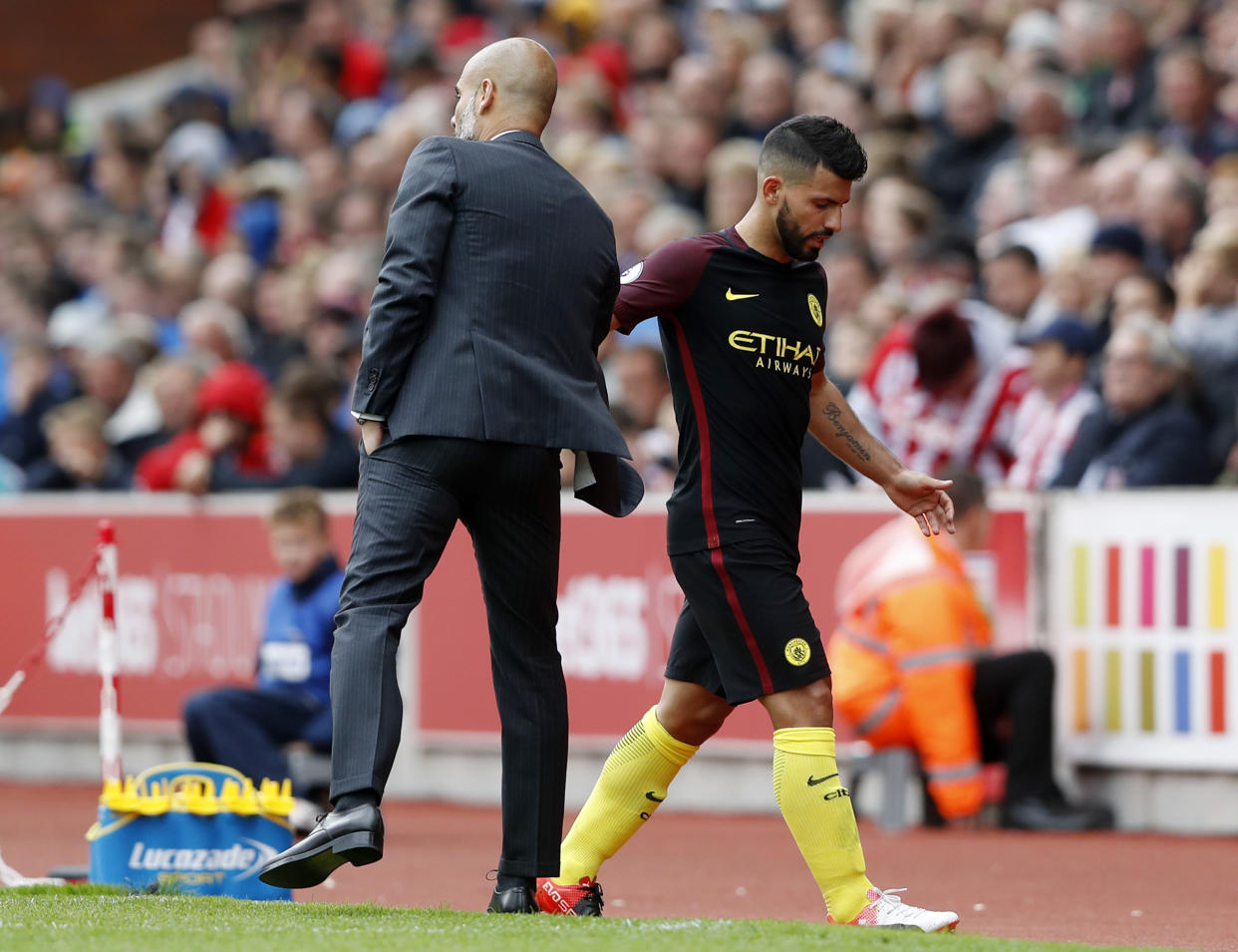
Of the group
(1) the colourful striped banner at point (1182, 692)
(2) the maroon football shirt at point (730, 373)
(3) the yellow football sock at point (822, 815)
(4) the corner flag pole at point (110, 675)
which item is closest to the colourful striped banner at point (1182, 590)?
(1) the colourful striped banner at point (1182, 692)

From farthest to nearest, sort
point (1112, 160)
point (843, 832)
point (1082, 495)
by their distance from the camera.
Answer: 1. point (1112, 160)
2. point (1082, 495)
3. point (843, 832)

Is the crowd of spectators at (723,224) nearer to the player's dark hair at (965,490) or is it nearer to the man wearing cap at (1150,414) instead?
the man wearing cap at (1150,414)

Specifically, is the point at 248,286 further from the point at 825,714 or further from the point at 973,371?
the point at 825,714

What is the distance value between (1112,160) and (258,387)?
5.00 metres

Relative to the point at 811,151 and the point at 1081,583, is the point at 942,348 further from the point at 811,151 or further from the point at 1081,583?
the point at 811,151

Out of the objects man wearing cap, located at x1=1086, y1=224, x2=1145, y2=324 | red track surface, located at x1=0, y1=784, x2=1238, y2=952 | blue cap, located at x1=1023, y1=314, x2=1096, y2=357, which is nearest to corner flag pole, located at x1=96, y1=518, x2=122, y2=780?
red track surface, located at x1=0, y1=784, x2=1238, y2=952

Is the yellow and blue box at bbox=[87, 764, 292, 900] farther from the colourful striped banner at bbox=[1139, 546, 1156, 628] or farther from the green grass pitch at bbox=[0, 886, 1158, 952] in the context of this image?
the colourful striped banner at bbox=[1139, 546, 1156, 628]

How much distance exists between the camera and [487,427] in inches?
227

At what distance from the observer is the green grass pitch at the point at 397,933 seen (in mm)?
5188

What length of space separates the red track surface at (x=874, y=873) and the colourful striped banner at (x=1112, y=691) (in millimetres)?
519

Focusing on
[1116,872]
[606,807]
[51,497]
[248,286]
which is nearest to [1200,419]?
→ [1116,872]

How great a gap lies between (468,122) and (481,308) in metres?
0.63

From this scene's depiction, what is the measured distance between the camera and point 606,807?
6.47m

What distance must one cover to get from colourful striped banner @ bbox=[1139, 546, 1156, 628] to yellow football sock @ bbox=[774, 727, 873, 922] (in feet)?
14.7
